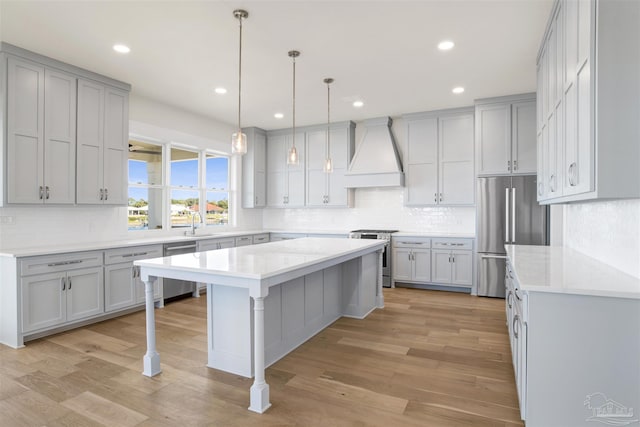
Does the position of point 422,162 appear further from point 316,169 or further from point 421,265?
point 316,169

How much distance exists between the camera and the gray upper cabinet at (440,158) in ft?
18.8

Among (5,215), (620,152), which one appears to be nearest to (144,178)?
(5,215)

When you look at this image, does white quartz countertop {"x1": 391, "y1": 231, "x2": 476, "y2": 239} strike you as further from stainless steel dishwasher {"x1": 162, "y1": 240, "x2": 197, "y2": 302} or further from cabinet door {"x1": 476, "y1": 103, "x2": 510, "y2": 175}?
stainless steel dishwasher {"x1": 162, "y1": 240, "x2": 197, "y2": 302}

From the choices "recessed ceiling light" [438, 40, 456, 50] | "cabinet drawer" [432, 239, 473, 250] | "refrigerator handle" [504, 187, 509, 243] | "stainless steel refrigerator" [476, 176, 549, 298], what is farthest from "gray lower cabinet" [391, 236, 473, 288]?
"recessed ceiling light" [438, 40, 456, 50]

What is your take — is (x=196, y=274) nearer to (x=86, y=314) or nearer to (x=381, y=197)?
(x=86, y=314)

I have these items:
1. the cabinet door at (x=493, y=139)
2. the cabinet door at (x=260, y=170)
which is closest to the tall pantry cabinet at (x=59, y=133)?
the cabinet door at (x=260, y=170)

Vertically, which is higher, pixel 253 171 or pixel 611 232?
pixel 253 171

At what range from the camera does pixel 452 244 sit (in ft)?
18.4

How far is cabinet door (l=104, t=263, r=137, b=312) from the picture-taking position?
4137mm

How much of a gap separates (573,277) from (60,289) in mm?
4476

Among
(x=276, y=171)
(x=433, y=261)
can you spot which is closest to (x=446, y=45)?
(x=433, y=261)

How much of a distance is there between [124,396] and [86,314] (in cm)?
188

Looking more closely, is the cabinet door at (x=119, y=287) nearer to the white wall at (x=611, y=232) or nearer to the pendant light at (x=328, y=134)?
the pendant light at (x=328, y=134)

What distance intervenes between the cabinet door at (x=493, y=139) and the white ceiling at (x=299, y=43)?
287 mm
